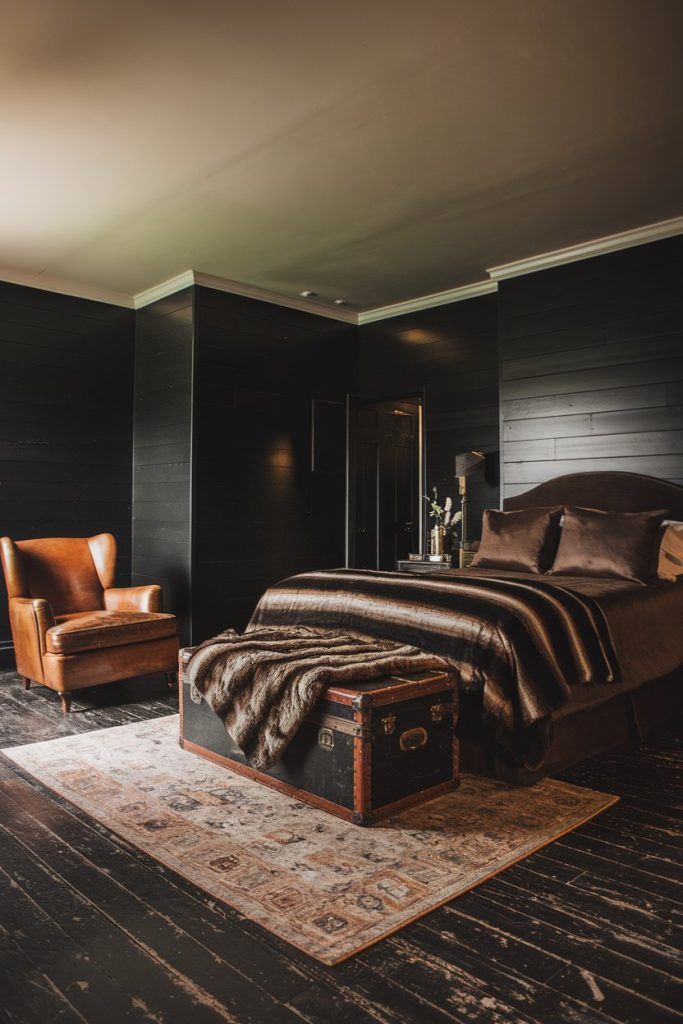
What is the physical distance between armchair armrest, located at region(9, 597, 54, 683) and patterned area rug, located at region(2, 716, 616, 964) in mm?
968

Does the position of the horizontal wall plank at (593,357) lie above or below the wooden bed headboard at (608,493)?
above

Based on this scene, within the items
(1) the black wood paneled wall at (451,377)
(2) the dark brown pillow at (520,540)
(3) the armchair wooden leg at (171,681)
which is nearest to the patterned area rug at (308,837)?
(3) the armchair wooden leg at (171,681)

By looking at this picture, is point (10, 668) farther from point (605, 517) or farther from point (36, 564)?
point (605, 517)

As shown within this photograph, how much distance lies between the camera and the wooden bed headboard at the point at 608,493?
4516 mm

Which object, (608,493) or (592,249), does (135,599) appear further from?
(592,249)

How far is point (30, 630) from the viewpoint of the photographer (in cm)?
423

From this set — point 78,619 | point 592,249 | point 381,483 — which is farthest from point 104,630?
point 592,249

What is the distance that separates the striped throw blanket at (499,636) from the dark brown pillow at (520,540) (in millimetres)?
835

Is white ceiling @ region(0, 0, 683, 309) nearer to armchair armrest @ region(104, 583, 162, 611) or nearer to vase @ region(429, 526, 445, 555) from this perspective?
vase @ region(429, 526, 445, 555)

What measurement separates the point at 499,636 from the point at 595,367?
276 centimetres

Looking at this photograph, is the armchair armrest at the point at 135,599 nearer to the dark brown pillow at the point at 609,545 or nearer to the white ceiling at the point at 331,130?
the white ceiling at the point at 331,130

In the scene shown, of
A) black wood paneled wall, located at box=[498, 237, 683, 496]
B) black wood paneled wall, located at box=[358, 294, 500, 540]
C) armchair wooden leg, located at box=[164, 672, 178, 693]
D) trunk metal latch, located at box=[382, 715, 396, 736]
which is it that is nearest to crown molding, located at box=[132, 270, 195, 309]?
black wood paneled wall, located at box=[358, 294, 500, 540]

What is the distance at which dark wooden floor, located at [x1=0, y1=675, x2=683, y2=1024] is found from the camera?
1.60 metres

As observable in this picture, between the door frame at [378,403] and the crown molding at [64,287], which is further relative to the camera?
the door frame at [378,403]
